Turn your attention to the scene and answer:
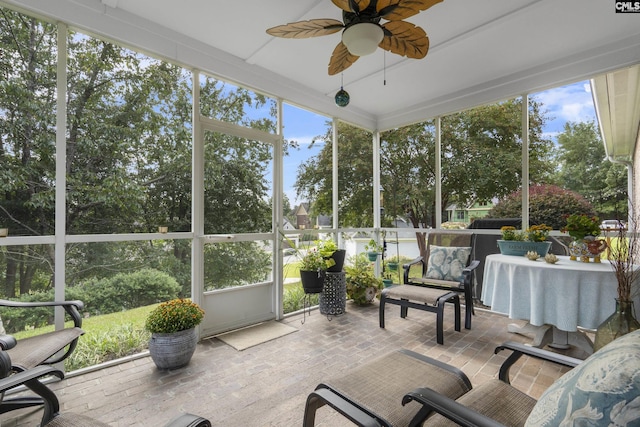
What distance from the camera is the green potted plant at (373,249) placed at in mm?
5129

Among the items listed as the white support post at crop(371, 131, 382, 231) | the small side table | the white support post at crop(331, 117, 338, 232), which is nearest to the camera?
the small side table

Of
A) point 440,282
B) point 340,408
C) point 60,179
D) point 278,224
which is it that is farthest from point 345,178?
point 340,408

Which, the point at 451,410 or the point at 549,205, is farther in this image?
the point at 549,205

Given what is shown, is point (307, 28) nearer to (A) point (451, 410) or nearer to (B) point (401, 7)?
(B) point (401, 7)

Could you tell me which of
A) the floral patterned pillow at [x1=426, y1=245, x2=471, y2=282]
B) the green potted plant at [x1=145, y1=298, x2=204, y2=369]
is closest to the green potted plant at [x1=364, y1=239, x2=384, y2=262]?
the floral patterned pillow at [x1=426, y1=245, x2=471, y2=282]

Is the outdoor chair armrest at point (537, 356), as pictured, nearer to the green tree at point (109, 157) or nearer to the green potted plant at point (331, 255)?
the green potted plant at point (331, 255)

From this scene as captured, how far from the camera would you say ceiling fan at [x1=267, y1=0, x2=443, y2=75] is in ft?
6.13

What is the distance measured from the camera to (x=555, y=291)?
2.59 m

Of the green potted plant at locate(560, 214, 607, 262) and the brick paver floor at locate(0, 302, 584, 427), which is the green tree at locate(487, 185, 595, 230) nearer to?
the green potted plant at locate(560, 214, 607, 262)

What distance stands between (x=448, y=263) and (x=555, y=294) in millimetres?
1410

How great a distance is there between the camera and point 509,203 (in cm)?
416

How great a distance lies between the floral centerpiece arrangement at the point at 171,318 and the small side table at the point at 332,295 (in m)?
1.78

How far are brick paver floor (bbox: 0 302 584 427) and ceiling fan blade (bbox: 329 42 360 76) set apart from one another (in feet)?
7.51

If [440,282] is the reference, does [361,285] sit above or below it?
below
